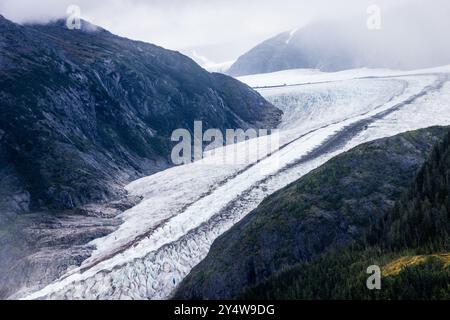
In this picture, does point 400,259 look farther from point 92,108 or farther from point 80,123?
point 92,108

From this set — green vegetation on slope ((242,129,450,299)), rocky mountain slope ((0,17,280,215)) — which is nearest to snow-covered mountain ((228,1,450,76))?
rocky mountain slope ((0,17,280,215))

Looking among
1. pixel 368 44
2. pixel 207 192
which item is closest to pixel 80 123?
pixel 207 192

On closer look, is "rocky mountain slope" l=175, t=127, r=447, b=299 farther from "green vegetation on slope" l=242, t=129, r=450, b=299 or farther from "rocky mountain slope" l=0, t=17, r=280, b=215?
"rocky mountain slope" l=0, t=17, r=280, b=215

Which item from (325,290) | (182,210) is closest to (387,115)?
(182,210)

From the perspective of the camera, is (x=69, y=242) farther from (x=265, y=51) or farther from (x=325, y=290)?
(x=265, y=51)

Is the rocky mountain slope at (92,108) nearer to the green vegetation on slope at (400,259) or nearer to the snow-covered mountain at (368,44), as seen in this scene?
the green vegetation on slope at (400,259)

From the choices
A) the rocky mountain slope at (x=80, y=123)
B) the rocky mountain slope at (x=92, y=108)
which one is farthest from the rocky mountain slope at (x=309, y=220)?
the rocky mountain slope at (x=92, y=108)
